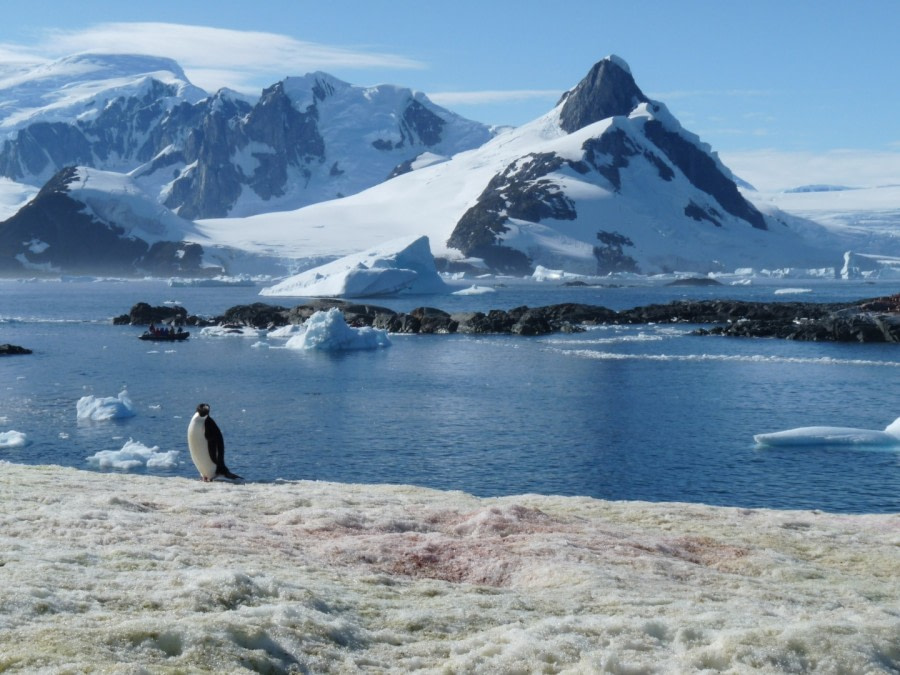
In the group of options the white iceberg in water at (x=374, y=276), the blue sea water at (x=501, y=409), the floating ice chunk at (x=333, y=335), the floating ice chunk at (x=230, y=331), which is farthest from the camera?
the white iceberg in water at (x=374, y=276)

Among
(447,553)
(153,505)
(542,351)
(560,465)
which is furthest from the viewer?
(542,351)

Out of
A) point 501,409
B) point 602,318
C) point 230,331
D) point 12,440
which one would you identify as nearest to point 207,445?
point 12,440

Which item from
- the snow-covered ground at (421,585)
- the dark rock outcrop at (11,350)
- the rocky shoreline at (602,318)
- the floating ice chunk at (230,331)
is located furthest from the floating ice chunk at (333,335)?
the snow-covered ground at (421,585)

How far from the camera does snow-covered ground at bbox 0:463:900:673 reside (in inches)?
385

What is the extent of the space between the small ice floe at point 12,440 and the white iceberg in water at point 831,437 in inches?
988

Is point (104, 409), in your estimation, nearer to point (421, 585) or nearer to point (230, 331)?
point (421, 585)

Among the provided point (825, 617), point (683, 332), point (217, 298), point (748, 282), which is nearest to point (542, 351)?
point (683, 332)

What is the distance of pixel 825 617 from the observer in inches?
468

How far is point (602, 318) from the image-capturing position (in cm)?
9788

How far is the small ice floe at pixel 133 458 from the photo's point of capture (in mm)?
31688

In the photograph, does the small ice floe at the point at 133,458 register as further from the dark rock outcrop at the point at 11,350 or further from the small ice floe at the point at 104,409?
the dark rock outcrop at the point at 11,350

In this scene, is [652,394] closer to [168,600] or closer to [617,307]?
[168,600]

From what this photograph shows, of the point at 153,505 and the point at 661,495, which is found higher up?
the point at 153,505

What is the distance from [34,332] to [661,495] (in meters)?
68.3
